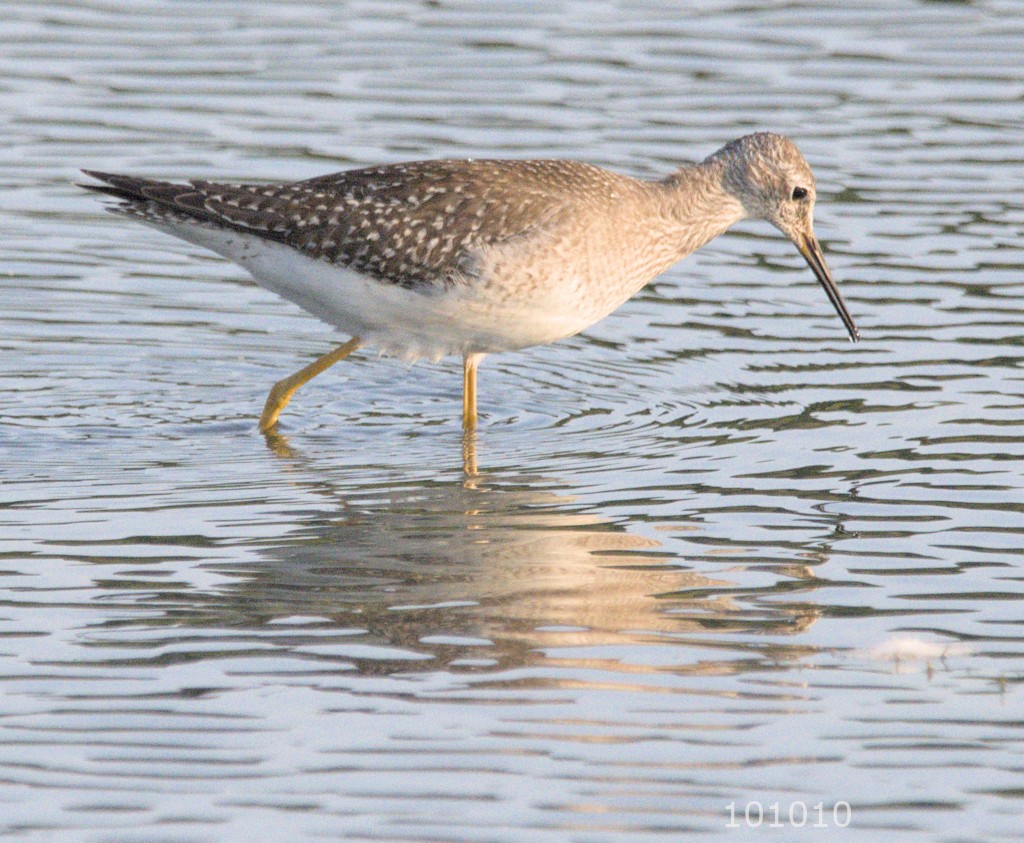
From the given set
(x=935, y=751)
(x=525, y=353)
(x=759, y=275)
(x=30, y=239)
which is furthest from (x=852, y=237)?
(x=935, y=751)

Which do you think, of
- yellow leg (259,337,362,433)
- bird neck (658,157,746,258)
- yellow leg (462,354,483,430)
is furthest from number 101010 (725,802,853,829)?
bird neck (658,157,746,258)

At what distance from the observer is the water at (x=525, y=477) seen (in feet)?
21.2

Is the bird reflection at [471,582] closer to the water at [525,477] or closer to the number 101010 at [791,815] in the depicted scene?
the water at [525,477]

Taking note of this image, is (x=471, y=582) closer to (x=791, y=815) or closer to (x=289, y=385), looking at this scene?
(x=791, y=815)

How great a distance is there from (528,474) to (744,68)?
857 cm

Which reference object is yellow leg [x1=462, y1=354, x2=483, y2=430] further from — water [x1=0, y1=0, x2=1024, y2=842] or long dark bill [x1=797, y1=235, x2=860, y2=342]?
long dark bill [x1=797, y1=235, x2=860, y2=342]

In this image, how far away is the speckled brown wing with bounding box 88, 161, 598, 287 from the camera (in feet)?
35.1

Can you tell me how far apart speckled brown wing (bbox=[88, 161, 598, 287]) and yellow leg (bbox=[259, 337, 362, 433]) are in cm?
76

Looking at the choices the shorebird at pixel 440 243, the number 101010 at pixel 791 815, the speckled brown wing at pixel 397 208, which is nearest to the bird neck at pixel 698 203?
the shorebird at pixel 440 243

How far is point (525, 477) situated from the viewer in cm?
1016

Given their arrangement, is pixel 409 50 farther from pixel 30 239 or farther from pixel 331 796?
pixel 331 796

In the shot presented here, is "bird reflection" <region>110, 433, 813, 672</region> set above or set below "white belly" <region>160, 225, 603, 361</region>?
below

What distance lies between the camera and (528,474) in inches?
402

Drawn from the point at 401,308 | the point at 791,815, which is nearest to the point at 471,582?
the point at 791,815
